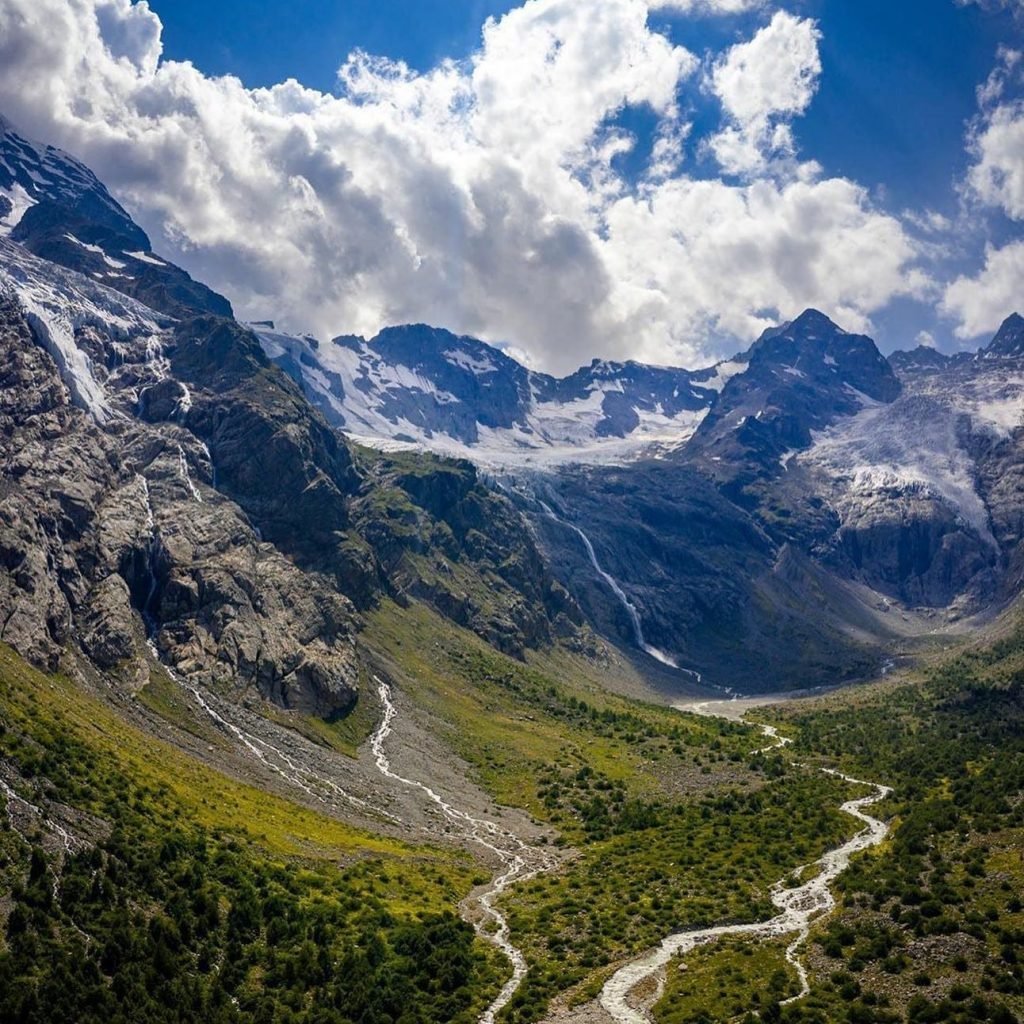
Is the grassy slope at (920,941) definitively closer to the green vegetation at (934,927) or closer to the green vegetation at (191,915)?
the green vegetation at (934,927)

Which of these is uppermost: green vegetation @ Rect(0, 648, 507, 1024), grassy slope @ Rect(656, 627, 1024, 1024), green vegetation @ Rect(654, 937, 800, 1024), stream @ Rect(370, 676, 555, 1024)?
grassy slope @ Rect(656, 627, 1024, 1024)

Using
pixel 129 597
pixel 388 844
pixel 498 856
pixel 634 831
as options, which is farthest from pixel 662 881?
pixel 129 597

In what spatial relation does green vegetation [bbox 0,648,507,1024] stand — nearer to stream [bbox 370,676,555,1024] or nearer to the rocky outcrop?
stream [bbox 370,676,555,1024]

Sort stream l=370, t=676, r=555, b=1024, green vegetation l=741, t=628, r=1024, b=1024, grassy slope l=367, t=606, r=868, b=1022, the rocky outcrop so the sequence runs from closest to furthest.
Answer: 1. green vegetation l=741, t=628, r=1024, b=1024
2. stream l=370, t=676, r=555, b=1024
3. grassy slope l=367, t=606, r=868, b=1022
4. the rocky outcrop

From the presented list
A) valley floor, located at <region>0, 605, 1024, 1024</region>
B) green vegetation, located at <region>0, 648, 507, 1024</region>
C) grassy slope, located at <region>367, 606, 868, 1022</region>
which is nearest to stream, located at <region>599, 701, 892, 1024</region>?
valley floor, located at <region>0, 605, 1024, 1024</region>

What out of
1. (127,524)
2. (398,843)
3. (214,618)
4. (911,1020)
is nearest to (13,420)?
(127,524)

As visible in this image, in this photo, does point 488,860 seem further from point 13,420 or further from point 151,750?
point 13,420
